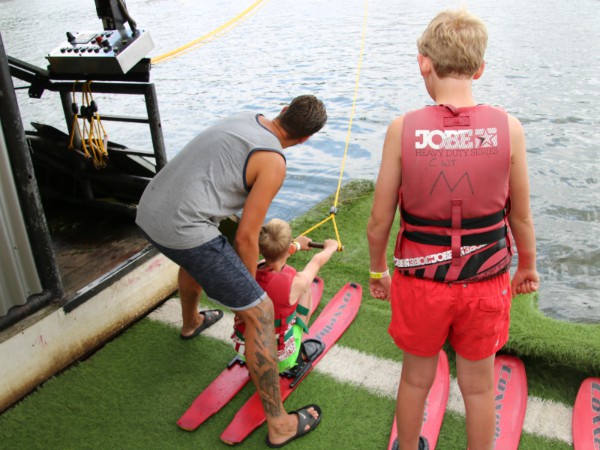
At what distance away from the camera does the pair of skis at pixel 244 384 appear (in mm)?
2994

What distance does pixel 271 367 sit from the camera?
279 centimetres

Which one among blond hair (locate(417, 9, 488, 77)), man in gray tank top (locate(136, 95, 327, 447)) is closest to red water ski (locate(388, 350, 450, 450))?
man in gray tank top (locate(136, 95, 327, 447))

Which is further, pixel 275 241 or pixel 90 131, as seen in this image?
pixel 90 131

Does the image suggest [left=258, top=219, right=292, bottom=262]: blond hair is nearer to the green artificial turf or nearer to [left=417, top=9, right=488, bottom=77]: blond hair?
the green artificial turf

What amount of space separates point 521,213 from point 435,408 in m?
1.32

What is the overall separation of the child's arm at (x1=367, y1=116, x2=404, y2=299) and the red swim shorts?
6.0 inches

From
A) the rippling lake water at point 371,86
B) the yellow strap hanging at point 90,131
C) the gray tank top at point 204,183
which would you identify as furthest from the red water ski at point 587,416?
the yellow strap hanging at point 90,131

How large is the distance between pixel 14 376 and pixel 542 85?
12156 millimetres

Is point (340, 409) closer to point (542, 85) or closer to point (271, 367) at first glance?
point (271, 367)

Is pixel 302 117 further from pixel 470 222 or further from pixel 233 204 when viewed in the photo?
pixel 470 222

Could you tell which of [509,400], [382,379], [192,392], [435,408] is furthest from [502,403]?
[192,392]

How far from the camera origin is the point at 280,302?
303 centimetres

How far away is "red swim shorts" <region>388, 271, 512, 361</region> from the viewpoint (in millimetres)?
2150

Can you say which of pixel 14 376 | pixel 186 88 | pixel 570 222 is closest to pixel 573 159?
pixel 570 222
